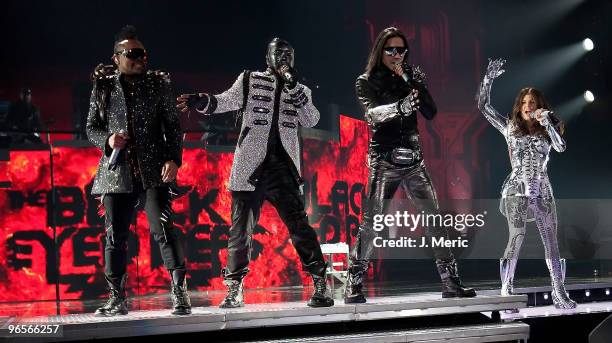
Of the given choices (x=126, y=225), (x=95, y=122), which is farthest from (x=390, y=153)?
(x=95, y=122)

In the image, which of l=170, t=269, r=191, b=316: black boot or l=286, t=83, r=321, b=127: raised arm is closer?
l=170, t=269, r=191, b=316: black boot

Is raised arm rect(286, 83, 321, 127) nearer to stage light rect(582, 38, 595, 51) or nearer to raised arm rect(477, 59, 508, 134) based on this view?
raised arm rect(477, 59, 508, 134)

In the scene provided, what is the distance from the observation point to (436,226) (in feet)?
16.6

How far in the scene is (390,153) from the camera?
5.03 metres

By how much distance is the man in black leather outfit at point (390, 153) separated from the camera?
502 cm

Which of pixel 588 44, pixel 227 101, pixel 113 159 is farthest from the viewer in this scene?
pixel 588 44

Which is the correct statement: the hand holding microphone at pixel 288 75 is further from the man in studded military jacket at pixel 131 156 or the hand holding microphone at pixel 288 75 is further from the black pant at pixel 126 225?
the black pant at pixel 126 225

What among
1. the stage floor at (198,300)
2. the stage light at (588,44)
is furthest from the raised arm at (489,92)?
the stage light at (588,44)

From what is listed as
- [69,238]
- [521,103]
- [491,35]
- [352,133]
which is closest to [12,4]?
[69,238]

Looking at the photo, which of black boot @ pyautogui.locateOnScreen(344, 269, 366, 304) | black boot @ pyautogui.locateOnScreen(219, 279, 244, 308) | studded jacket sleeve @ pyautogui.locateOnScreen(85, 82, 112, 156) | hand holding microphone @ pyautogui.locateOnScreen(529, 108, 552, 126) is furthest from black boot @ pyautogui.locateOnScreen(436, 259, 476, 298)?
studded jacket sleeve @ pyautogui.locateOnScreen(85, 82, 112, 156)

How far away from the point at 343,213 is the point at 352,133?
3.02 feet

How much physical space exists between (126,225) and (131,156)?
1.30 feet

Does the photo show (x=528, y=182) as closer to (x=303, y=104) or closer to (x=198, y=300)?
(x=303, y=104)

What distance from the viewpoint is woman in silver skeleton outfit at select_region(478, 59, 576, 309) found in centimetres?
598
